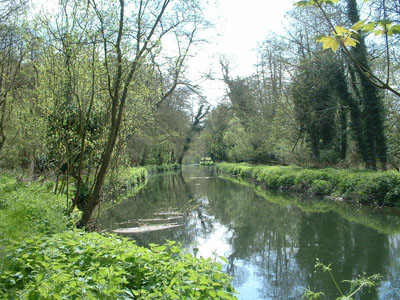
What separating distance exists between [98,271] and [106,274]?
351 millimetres

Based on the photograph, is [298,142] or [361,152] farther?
[298,142]

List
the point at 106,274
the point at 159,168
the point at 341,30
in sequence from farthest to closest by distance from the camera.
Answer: the point at 159,168, the point at 106,274, the point at 341,30

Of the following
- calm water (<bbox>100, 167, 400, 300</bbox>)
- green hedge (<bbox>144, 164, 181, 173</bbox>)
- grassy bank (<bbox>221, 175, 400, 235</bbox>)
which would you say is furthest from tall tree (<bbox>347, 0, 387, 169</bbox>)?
green hedge (<bbox>144, 164, 181, 173</bbox>)

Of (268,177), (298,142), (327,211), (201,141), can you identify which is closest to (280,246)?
(327,211)

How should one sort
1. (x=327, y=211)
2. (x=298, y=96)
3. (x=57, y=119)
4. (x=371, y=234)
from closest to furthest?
(x=57, y=119)
(x=371, y=234)
(x=327, y=211)
(x=298, y=96)

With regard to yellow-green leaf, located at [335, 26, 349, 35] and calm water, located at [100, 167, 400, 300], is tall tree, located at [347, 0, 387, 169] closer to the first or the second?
calm water, located at [100, 167, 400, 300]

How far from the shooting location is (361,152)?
717 inches

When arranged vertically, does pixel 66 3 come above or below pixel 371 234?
above

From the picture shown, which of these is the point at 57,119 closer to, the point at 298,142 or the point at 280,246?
the point at 280,246

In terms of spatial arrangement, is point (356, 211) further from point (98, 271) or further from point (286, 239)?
point (98, 271)

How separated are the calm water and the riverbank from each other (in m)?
0.41

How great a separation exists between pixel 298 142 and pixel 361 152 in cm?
652

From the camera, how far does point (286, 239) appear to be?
32.5ft

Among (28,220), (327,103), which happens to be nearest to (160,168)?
(327,103)
